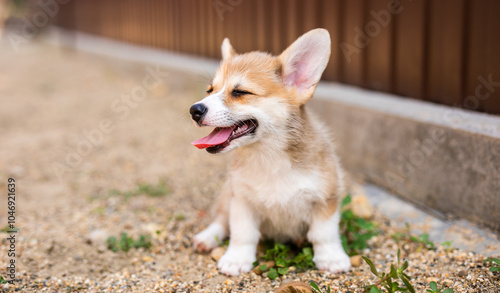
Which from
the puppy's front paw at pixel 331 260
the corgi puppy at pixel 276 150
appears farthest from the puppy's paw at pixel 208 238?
the puppy's front paw at pixel 331 260

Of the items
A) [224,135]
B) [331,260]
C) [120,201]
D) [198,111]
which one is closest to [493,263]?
[331,260]

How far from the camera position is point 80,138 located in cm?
589

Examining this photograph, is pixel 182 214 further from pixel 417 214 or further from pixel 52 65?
pixel 52 65

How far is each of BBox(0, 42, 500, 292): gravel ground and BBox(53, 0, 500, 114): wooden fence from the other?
3.46 ft

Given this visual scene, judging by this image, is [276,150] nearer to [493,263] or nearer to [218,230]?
[218,230]

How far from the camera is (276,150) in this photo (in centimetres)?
280

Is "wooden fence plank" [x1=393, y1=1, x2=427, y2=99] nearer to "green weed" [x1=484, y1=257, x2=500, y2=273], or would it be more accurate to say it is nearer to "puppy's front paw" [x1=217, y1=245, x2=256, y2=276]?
"green weed" [x1=484, y1=257, x2=500, y2=273]

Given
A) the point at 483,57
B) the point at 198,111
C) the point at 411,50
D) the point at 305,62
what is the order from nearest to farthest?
the point at 198,111 < the point at 305,62 < the point at 483,57 < the point at 411,50

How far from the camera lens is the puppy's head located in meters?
2.66

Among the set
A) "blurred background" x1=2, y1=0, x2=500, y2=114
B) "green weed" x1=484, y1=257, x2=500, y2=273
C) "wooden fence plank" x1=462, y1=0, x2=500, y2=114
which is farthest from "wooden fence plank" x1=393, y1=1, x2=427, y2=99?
"green weed" x1=484, y1=257, x2=500, y2=273

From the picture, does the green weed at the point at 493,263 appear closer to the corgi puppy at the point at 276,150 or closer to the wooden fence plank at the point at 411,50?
the corgi puppy at the point at 276,150

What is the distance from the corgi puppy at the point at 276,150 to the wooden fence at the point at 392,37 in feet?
4.32

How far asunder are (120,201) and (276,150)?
191 centimetres

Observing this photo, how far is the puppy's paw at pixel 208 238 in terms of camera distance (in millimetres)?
3246
